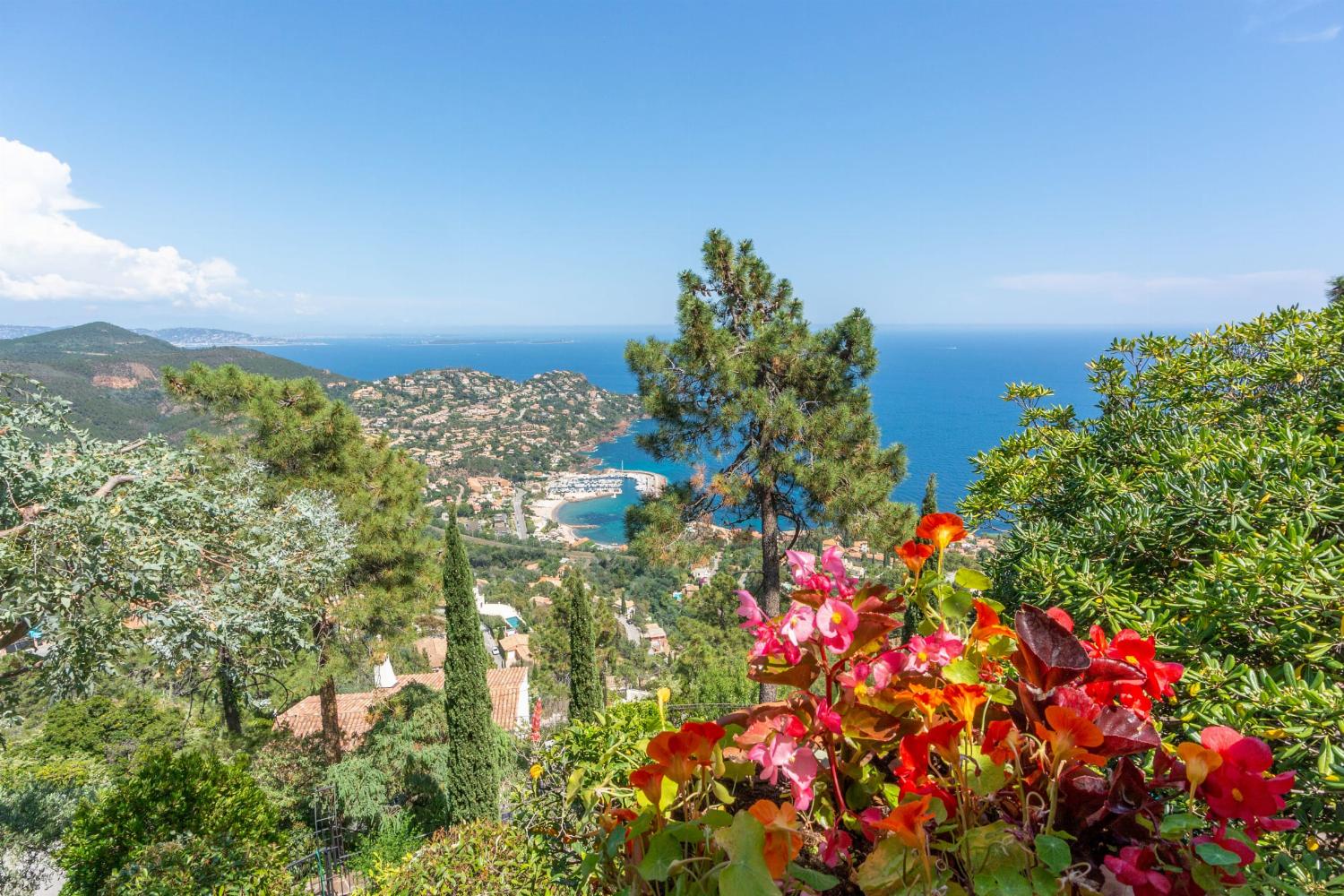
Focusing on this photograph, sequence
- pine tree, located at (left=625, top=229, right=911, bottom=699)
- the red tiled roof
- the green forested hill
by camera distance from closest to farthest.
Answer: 1. pine tree, located at (left=625, top=229, right=911, bottom=699)
2. the red tiled roof
3. the green forested hill

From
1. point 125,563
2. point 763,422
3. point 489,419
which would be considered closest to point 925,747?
point 125,563

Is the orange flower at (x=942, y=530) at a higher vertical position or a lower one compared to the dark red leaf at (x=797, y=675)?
higher

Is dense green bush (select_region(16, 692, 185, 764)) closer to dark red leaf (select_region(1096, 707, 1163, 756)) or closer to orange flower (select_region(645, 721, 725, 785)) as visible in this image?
orange flower (select_region(645, 721, 725, 785))

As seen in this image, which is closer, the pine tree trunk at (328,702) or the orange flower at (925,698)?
the orange flower at (925,698)

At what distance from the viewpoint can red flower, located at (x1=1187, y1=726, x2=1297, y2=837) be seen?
575 millimetres

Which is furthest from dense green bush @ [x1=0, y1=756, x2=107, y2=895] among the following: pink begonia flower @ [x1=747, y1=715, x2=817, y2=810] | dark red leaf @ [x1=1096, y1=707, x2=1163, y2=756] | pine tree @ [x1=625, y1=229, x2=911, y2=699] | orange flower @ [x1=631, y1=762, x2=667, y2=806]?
dark red leaf @ [x1=1096, y1=707, x2=1163, y2=756]

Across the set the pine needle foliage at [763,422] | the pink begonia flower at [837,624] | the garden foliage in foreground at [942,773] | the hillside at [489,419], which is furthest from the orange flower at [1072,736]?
the hillside at [489,419]

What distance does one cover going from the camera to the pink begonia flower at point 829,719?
29.6 inches

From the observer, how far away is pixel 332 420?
7.76 m

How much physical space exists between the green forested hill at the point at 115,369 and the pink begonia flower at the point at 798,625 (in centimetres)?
915

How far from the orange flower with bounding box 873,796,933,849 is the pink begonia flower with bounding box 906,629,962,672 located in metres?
0.26

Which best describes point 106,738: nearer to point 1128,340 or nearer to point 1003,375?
point 1128,340

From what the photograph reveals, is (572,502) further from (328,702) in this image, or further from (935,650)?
(935,650)

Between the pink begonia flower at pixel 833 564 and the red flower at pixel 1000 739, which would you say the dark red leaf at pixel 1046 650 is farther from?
the pink begonia flower at pixel 833 564
